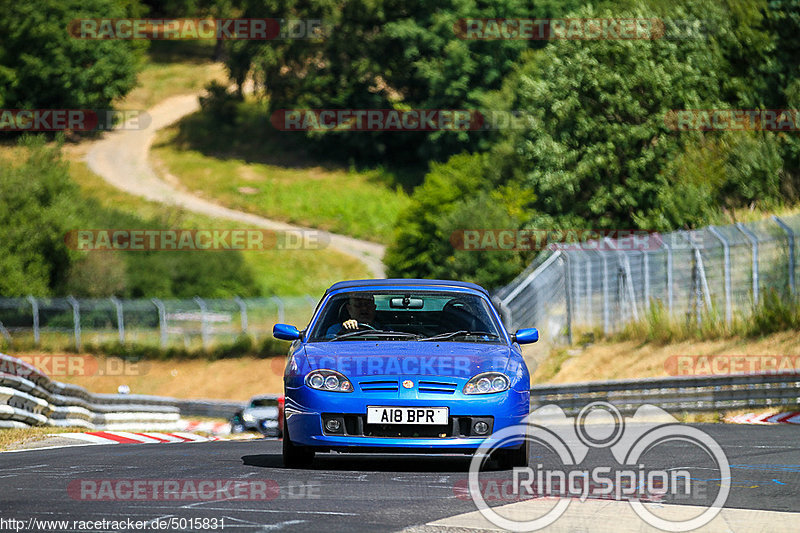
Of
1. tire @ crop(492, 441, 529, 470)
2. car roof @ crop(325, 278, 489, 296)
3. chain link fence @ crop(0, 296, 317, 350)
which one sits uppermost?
car roof @ crop(325, 278, 489, 296)

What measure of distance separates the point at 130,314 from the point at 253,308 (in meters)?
4.85

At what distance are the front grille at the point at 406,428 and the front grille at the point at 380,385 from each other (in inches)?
8.3

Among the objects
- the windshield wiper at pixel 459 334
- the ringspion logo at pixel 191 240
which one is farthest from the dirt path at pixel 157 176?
the windshield wiper at pixel 459 334

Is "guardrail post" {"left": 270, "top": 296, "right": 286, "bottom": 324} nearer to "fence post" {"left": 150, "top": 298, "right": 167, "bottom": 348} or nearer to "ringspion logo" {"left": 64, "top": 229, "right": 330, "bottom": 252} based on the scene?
"fence post" {"left": 150, "top": 298, "right": 167, "bottom": 348}

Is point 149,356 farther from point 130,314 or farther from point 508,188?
point 508,188

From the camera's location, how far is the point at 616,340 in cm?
3072

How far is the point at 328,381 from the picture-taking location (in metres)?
9.62

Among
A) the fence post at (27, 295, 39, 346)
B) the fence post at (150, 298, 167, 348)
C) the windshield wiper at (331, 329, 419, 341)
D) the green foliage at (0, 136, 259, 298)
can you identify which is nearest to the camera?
the windshield wiper at (331, 329, 419, 341)

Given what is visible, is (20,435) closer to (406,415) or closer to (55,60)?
(406,415)

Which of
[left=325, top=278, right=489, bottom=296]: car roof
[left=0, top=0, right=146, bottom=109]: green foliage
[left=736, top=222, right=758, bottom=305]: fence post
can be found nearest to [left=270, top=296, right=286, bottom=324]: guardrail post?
[left=736, top=222, right=758, bottom=305]: fence post

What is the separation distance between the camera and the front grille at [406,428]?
945 centimetres

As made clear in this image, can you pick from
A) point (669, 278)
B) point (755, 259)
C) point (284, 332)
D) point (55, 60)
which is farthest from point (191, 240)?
point (284, 332)

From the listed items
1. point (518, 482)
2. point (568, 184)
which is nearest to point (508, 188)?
point (568, 184)

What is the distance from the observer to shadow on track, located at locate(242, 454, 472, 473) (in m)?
10.1
